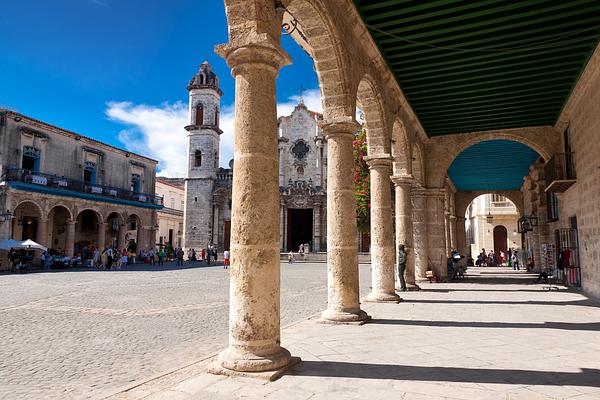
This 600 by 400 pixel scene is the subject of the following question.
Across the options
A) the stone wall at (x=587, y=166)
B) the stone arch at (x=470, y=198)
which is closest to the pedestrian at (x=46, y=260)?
the stone arch at (x=470, y=198)

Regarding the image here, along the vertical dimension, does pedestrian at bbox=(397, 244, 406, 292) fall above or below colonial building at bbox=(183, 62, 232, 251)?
below

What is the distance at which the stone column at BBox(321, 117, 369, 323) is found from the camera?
19.4ft

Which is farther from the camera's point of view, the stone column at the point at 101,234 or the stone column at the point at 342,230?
the stone column at the point at 101,234

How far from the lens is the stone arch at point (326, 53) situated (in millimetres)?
5430

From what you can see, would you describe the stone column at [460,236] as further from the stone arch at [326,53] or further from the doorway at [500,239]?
the stone arch at [326,53]

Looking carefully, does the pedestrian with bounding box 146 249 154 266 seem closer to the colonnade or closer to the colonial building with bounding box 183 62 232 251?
the colonial building with bounding box 183 62 232 251

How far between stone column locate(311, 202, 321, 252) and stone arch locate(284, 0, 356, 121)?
27.7 metres

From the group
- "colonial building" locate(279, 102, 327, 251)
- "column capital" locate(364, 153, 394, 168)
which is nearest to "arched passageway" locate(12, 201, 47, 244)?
"colonial building" locate(279, 102, 327, 251)

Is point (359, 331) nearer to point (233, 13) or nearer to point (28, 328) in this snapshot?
point (233, 13)

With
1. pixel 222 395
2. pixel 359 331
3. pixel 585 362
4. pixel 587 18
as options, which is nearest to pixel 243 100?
pixel 222 395

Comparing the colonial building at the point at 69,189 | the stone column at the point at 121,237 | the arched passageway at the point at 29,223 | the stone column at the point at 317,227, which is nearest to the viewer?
the colonial building at the point at 69,189

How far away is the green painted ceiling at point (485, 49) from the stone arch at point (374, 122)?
2.68ft

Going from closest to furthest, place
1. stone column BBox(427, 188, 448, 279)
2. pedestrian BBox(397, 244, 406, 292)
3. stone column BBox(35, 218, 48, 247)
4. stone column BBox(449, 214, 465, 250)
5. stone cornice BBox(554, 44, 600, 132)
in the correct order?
stone cornice BBox(554, 44, 600, 132)
pedestrian BBox(397, 244, 406, 292)
stone column BBox(427, 188, 448, 279)
stone column BBox(449, 214, 465, 250)
stone column BBox(35, 218, 48, 247)

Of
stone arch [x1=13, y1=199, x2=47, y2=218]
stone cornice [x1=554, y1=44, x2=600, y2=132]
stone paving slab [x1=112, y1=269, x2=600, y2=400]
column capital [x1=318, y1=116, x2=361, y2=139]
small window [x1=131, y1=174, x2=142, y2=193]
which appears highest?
small window [x1=131, y1=174, x2=142, y2=193]
